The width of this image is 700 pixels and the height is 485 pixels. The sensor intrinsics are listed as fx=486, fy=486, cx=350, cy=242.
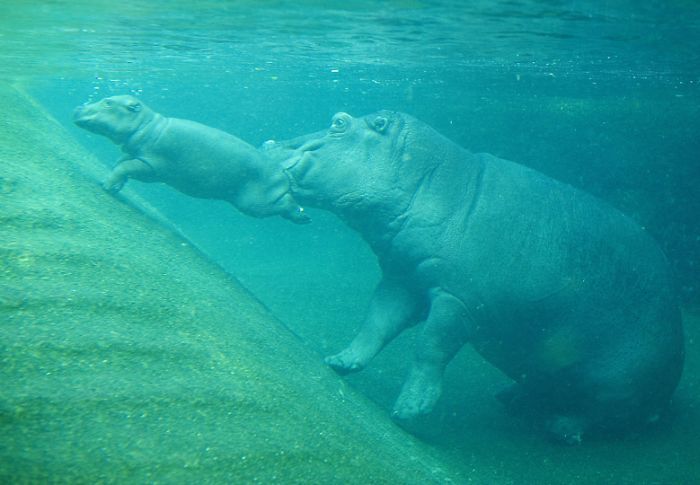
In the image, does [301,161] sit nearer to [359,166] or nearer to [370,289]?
[359,166]

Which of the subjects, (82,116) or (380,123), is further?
(82,116)

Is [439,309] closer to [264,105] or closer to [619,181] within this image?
[619,181]

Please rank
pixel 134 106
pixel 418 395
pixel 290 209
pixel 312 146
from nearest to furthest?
pixel 418 395
pixel 312 146
pixel 290 209
pixel 134 106

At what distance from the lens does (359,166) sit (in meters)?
5.94

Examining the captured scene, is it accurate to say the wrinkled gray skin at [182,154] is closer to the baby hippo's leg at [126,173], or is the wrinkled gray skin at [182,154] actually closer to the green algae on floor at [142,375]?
the baby hippo's leg at [126,173]

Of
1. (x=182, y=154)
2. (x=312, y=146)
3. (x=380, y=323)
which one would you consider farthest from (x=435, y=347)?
(x=182, y=154)

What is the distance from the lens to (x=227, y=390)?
3660mm

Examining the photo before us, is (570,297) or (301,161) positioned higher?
(301,161)

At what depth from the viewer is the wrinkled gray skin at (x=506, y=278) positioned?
5352 millimetres

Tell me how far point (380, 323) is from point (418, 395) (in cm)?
94

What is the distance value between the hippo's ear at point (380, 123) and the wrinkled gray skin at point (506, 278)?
2 cm

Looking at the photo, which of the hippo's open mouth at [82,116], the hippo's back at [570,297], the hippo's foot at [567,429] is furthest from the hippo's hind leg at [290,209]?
the hippo's foot at [567,429]

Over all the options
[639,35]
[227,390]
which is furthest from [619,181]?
[227,390]

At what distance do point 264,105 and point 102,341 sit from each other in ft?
108
